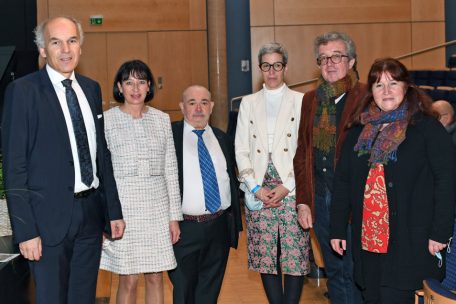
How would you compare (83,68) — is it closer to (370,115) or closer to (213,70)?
(213,70)

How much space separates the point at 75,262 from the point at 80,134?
22.8 inches

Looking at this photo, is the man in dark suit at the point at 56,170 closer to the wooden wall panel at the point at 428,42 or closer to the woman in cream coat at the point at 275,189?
the woman in cream coat at the point at 275,189

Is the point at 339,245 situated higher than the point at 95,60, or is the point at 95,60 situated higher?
the point at 95,60

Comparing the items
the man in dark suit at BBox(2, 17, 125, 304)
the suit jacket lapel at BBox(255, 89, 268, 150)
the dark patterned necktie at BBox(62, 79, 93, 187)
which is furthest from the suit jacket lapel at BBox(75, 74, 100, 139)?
the suit jacket lapel at BBox(255, 89, 268, 150)

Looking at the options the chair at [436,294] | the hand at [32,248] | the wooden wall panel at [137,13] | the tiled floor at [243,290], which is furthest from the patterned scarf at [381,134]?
the wooden wall panel at [137,13]

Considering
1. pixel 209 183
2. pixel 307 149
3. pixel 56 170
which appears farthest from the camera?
pixel 209 183

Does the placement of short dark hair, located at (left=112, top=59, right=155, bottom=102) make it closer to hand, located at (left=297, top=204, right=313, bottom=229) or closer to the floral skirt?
the floral skirt

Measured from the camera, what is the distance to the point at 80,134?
10.3ft

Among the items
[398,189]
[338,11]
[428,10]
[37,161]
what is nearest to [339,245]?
[398,189]

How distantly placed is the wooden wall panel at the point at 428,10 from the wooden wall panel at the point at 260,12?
2332 millimetres

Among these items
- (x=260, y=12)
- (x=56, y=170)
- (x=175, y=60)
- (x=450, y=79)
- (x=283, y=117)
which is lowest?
(x=56, y=170)

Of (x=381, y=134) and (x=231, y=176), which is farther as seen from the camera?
(x=231, y=176)

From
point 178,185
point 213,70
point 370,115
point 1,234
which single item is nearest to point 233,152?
point 178,185

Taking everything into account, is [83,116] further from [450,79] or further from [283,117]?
[450,79]
